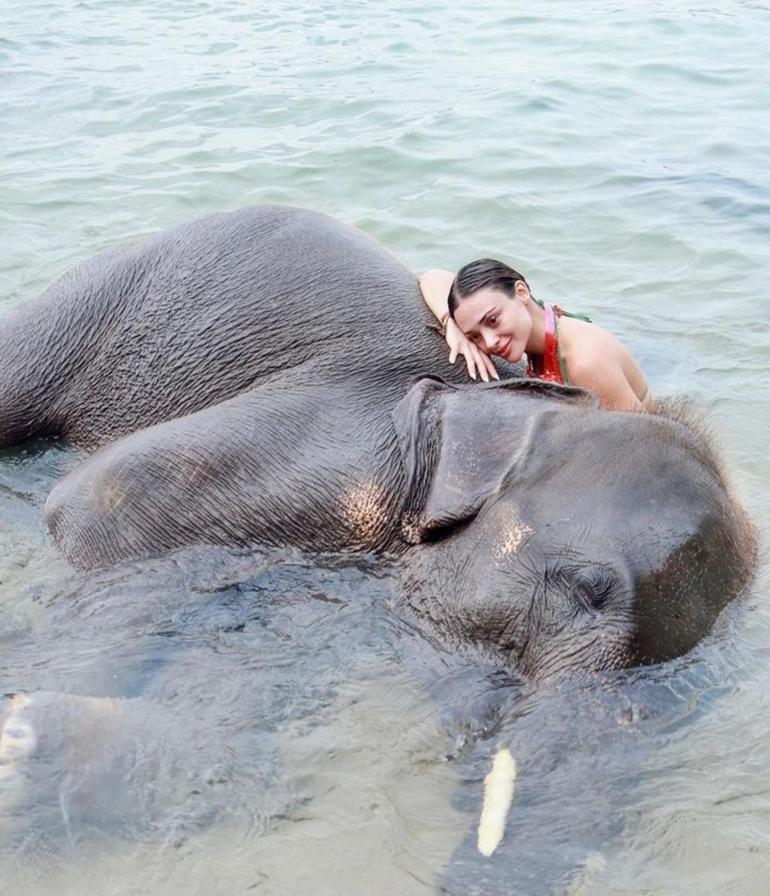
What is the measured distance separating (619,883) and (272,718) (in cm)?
108

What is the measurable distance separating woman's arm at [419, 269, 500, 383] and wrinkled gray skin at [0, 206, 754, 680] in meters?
0.07

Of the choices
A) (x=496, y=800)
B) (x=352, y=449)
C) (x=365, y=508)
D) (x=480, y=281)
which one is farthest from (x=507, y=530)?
(x=480, y=281)

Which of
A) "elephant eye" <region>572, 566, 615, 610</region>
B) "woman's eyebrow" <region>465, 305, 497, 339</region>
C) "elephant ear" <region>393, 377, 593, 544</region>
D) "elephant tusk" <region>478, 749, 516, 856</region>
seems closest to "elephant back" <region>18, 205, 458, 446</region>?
"woman's eyebrow" <region>465, 305, 497, 339</region>

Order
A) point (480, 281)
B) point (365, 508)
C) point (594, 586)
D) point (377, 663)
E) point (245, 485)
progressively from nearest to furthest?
point (594, 586), point (377, 663), point (365, 508), point (245, 485), point (480, 281)

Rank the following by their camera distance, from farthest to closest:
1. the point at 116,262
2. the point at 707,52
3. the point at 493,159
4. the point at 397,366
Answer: the point at 707,52 < the point at 493,159 < the point at 116,262 < the point at 397,366

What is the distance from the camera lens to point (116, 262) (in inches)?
206

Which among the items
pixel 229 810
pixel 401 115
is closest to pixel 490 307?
pixel 229 810

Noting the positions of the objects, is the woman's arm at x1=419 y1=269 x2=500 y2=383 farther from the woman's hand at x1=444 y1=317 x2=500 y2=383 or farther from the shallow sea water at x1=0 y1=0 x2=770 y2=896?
the shallow sea water at x1=0 y1=0 x2=770 y2=896

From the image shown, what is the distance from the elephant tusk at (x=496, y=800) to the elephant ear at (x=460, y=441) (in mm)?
805

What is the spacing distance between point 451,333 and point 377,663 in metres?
1.27

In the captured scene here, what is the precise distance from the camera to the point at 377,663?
3.96 m

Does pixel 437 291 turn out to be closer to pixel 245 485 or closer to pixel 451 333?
pixel 451 333

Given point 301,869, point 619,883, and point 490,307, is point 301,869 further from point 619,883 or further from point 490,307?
point 490,307

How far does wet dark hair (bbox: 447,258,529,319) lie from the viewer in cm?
484
